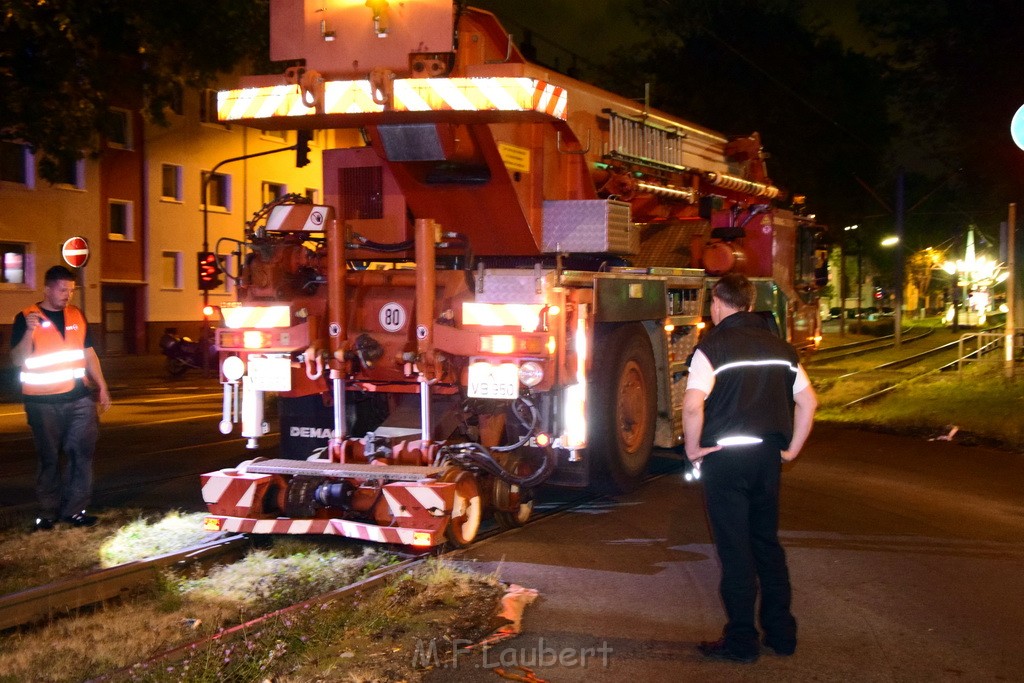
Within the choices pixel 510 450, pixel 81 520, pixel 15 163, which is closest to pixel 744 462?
pixel 510 450

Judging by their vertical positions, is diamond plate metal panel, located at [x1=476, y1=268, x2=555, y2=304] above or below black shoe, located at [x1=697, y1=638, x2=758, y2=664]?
above

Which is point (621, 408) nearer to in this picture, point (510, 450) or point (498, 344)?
point (510, 450)

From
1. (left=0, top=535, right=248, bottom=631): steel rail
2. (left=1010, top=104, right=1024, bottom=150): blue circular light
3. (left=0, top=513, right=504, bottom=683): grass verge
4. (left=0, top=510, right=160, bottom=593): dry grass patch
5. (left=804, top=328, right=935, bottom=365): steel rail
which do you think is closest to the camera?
(left=0, top=513, right=504, bottom=683): grass verge

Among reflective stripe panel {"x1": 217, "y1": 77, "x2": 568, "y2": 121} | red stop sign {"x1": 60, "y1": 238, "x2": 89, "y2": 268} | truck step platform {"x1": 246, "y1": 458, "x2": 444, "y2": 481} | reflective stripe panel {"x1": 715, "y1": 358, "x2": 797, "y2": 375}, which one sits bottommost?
truck step platform {"x1": 246, "y1": 458, "x2": 444, "y2": 481}

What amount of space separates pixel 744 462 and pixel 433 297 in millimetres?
2763

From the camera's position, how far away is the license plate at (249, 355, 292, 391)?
7.63m

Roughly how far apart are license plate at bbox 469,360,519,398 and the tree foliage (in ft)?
52.4

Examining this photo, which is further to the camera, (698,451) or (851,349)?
(851,349)

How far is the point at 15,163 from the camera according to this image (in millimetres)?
30703

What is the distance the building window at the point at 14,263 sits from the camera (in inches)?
1209

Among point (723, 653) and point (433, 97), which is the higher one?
point (433, 97)

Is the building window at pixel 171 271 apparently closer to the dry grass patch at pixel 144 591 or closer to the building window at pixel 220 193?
the building window at pixel 220 193

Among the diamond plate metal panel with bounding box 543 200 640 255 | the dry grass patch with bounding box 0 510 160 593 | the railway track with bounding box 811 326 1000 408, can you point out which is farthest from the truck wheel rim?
the railway track with bounding box 811 326 1000 408

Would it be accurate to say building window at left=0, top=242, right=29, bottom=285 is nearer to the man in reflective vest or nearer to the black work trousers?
the man in reflective vest
